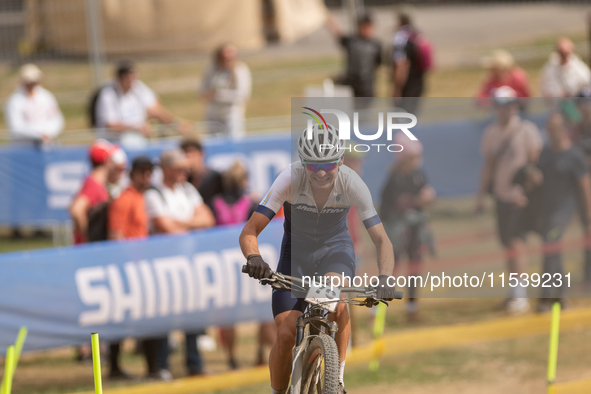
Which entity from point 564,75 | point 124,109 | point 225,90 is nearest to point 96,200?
point 124,109

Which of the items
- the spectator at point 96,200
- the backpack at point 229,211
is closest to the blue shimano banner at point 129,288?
the backpack at point 229,211

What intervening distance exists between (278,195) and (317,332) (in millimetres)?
609

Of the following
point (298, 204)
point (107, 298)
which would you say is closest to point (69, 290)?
point (107, 298)

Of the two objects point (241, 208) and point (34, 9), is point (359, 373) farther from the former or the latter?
point (34, 9)

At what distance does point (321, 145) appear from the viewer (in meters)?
2.73

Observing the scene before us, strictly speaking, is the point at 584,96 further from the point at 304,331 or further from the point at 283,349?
the point at 283,349

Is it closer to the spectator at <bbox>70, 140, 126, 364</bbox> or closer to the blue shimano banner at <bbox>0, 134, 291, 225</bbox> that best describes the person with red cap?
the spectator at <bbox>70, 140, 126, 364</bbox>

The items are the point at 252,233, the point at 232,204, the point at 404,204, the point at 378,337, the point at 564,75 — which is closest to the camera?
the point at 252,233

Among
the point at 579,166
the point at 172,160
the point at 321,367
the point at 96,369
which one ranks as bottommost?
the point at 96,369

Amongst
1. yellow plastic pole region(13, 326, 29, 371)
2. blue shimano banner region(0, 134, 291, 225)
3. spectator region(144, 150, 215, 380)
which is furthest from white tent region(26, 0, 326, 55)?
yellow plastic pole region(13, 326, 29, 371)

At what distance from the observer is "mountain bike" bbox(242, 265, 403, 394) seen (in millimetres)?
2809

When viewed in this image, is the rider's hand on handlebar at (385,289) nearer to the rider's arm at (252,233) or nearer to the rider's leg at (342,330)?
the rider's leg at (342,330)

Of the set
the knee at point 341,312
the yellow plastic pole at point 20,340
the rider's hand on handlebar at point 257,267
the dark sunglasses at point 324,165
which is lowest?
the yellow plastic pole at point 20,340

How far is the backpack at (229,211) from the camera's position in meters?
8.07
